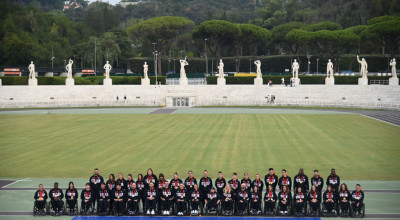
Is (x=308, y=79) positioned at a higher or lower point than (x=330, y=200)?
higher

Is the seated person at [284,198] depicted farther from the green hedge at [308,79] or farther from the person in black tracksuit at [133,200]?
the green hedge at [308,79]

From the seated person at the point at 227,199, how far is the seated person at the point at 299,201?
2426 millimetres

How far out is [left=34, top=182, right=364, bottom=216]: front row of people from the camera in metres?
20.3

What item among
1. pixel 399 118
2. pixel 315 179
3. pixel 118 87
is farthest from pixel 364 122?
pixel 118 87

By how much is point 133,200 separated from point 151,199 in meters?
0.71

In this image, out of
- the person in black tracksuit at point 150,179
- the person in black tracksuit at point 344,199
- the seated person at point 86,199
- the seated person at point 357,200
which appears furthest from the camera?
the person in black tracksuit at point 150,179

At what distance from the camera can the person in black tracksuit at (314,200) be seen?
20219 millimetres

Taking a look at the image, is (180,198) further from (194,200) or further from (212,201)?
(212,201)

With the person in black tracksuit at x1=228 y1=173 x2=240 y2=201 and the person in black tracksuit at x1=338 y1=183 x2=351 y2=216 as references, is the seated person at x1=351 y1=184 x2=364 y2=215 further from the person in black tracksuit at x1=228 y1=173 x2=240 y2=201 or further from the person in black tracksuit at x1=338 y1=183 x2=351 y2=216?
the person in black tracksuit at x1=228 y1=173 x2=240 y2=201

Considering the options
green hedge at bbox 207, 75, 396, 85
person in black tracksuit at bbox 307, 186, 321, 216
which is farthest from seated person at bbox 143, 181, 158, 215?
green hedge at bbox 207, 75, 396, 85

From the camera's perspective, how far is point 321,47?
442ft

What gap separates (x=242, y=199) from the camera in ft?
66.9

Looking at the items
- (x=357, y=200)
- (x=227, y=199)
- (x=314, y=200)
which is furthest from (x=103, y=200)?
(x=357, y=200)

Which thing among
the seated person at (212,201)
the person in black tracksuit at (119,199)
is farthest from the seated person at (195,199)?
the person in black tracksuit at (119,199)
